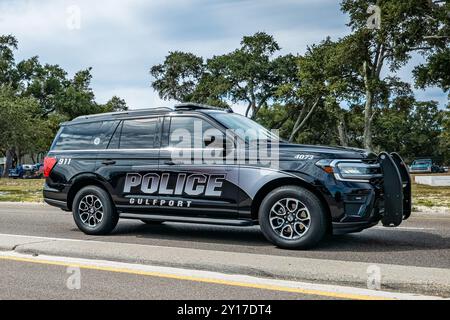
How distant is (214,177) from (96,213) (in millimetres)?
2417

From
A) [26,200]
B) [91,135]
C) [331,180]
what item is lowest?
[26,200]

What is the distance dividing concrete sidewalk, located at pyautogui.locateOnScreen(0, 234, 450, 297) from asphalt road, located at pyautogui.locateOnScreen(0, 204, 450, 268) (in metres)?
0.63

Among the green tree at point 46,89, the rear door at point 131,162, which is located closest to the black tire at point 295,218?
the rear door at point 131,162

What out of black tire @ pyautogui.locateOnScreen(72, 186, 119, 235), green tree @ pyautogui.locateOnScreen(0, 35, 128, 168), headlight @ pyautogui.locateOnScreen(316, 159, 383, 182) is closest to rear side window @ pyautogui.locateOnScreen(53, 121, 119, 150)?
black tire @ pyautogui.locateOnScreen(72, 186, 119, 235)

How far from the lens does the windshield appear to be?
7.43m

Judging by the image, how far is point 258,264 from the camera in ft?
18.3

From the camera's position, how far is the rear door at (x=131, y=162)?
786cm

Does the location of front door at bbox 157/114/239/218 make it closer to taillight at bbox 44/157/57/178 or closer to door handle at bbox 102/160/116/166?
door handle at bbox 102/160/116/166

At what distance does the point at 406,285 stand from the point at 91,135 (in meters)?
5.79

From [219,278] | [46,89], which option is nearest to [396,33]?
[219,278]

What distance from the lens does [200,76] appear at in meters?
52.8
